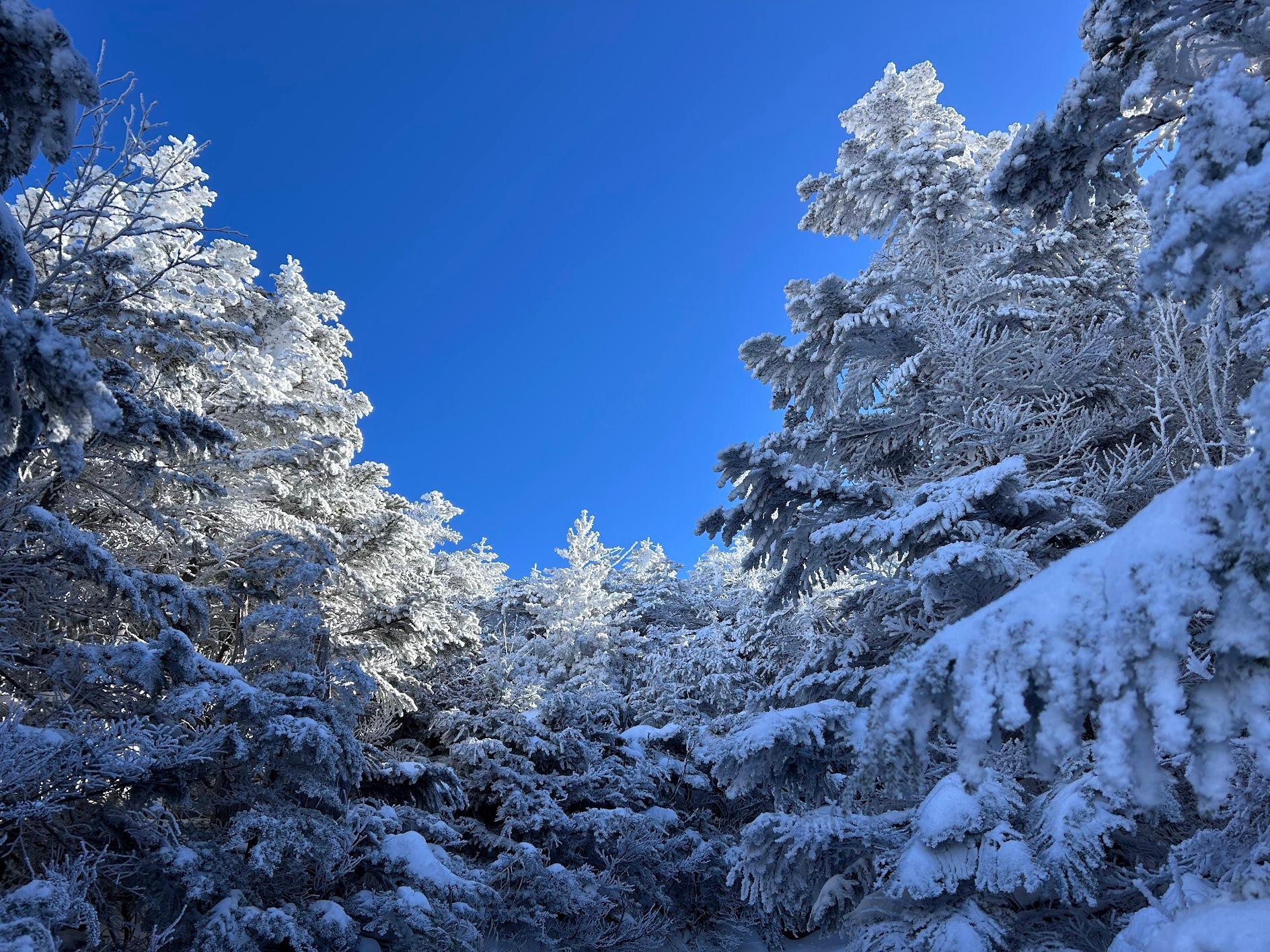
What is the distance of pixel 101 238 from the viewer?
32.5 feet

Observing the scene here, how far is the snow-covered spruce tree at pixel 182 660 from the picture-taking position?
549 cm

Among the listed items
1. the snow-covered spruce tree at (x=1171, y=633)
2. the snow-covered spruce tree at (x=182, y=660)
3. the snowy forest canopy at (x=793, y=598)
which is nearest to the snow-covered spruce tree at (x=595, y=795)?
the snowy forest canopy at (x=793, y=598)

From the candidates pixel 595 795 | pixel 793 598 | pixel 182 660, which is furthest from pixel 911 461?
pixel 182 660

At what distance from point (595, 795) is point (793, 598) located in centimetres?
700

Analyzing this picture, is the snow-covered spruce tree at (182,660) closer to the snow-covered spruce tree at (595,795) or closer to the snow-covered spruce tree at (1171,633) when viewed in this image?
the snow-covered spruce tree at (595,795)

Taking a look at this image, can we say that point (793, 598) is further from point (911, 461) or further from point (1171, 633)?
point (1171, 633)

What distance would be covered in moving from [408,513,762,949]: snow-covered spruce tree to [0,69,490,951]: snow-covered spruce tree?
1.44 metres

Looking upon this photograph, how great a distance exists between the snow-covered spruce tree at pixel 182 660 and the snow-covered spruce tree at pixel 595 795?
144 centimetres

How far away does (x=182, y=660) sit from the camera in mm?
6176

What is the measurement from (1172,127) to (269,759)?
957cm

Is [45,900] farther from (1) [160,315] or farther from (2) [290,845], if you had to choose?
(1) [160,315]

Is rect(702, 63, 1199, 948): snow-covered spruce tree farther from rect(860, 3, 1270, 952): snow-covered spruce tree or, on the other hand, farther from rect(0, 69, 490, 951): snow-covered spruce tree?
rect(0, 69, 490, 951): snow-covered spruce tree

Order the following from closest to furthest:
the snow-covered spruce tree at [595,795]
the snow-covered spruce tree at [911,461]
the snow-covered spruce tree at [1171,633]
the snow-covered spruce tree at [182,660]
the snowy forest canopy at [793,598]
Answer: the snow-covered spruce tree at [1171,633] < the snowy forest canopy at [793,598] < the snow-covered spruce tree at [182,660] < the snow-covered spruce tree at [911,461] < the snow-covered spruce tree at [595,795]

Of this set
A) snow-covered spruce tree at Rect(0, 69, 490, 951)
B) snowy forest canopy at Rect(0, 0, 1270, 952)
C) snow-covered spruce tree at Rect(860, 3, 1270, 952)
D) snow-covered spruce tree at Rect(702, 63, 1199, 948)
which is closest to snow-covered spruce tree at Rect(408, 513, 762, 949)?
snowy forest canopy at Rect(0, 0, 1270, 952)
